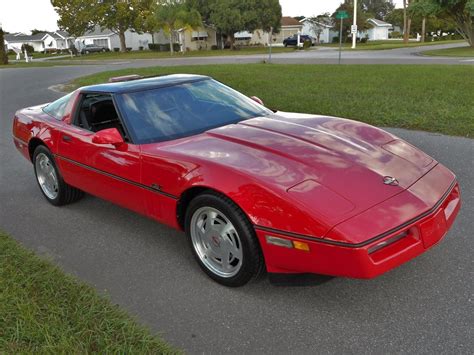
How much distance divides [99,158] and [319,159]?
6.17ft

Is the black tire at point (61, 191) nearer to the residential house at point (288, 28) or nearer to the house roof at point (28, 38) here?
the residential house at point (288, 28)

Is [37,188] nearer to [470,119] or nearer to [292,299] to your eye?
[292,299]

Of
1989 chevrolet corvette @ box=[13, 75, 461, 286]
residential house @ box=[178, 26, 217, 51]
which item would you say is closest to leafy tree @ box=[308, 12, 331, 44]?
residential house @ box=[178, 26, 217, 51]

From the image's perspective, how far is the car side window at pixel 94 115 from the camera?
393 cm

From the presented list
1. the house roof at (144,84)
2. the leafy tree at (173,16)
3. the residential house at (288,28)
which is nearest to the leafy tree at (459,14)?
the leafy tree at (173,16)

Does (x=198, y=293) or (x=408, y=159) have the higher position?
(x=408, y=159)

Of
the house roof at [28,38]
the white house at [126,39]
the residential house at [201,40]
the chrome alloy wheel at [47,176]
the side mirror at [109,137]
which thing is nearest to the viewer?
the side mirror at [109,137]

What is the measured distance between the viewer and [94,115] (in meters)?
4.10

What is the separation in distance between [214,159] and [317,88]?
28.8ft

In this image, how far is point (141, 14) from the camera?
51062mm

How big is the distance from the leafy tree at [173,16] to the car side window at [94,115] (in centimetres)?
4232

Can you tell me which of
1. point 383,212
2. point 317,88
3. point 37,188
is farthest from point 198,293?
point 317,88

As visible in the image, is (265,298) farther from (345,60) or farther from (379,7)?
(379,7)

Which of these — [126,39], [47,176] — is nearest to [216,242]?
[47,176]
